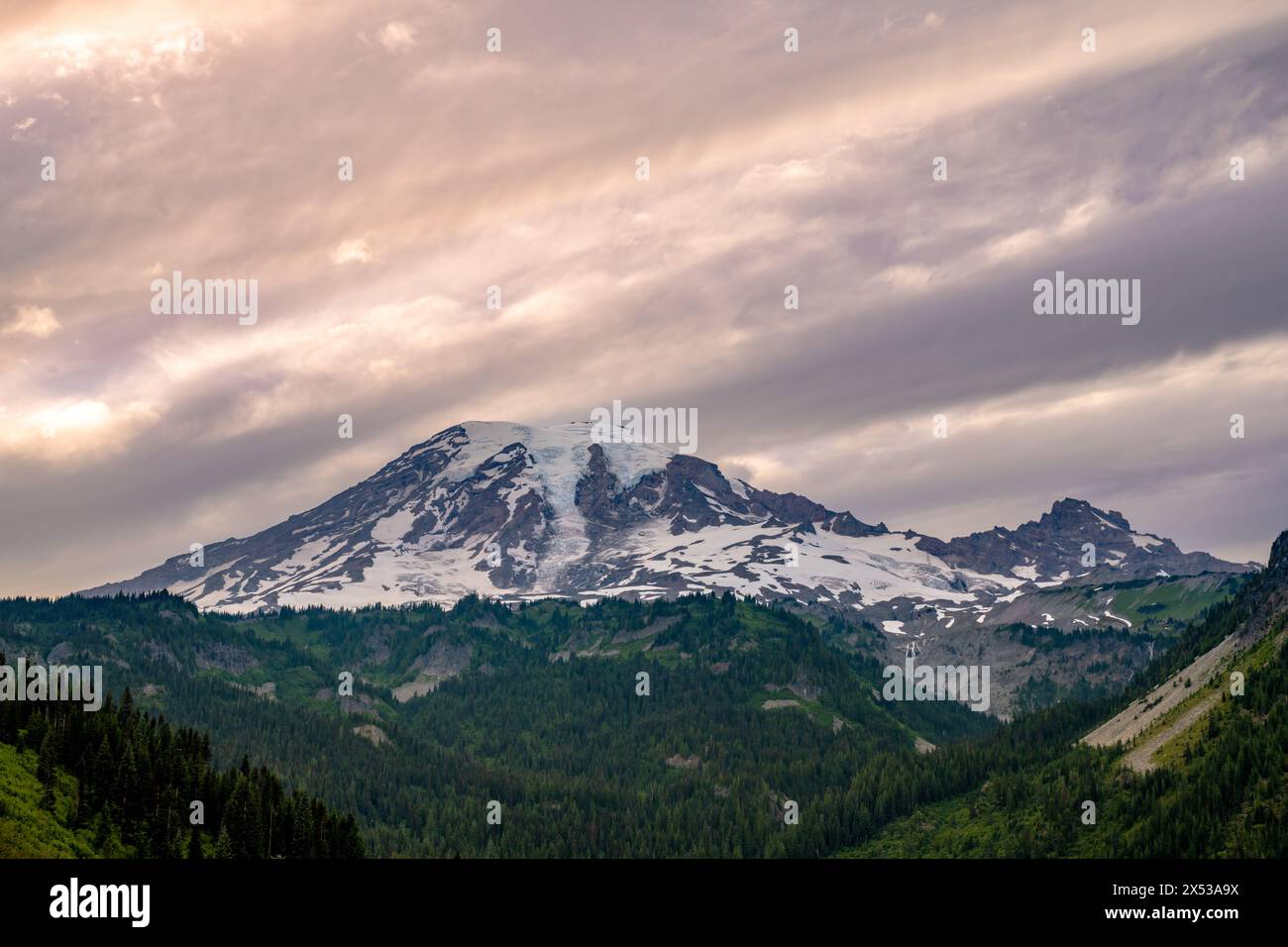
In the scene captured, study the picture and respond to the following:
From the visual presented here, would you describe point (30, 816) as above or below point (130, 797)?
above

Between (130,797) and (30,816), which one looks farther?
(130,797)

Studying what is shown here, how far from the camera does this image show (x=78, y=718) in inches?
6344

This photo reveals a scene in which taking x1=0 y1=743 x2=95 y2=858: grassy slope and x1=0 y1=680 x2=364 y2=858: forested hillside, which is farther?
x1=0 y1=680 x2=364 y2=858: forested hillside

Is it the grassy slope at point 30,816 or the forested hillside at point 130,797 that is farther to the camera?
the forested hillside at point 130,797

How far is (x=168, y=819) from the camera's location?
151 meters
